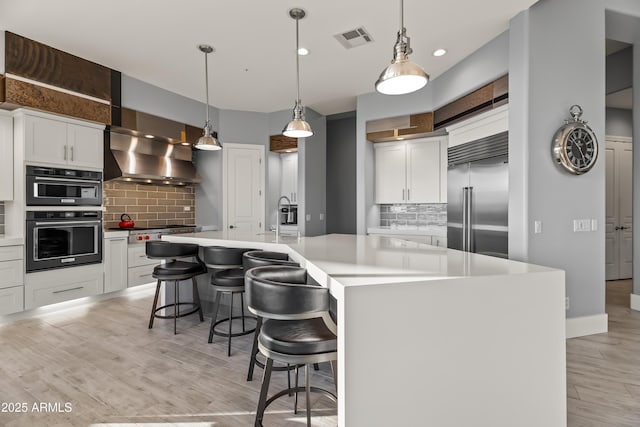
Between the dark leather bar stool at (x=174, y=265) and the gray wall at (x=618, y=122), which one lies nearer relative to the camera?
the dark leather bar stool at (x=174, y=265)

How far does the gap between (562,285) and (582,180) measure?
7.20 ft

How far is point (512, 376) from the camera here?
Result: 5.29 ft

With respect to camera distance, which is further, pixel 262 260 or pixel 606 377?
pixel 606 377

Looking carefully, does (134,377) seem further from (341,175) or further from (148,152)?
(341,175)

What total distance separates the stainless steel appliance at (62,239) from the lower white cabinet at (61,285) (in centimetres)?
8

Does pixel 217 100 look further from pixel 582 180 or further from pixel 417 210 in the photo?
pixel 582 180

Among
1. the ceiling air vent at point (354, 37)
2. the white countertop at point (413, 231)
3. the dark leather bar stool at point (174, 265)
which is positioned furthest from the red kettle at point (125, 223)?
the ceiling air vent at point (354, 37)

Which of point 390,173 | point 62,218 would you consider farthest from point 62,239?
point 390,173

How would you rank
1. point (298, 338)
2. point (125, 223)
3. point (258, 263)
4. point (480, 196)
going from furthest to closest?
point (125, 223)
point (480, 196)
point (258, 263)
point (298, 338)

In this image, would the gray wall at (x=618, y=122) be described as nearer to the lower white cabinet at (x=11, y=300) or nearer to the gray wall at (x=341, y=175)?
the gray wall at (x=341, y=175)

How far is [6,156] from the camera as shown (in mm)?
3707

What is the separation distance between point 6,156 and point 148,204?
82.4 inches

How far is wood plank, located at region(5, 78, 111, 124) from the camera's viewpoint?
361 cm

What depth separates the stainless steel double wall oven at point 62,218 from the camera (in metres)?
3.80
